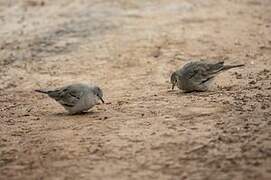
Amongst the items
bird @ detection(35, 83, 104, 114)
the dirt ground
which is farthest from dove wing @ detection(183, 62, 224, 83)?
bird @ detection(35, 83, 104, 114)

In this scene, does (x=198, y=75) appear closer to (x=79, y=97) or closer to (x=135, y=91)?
(x=135, y=91)

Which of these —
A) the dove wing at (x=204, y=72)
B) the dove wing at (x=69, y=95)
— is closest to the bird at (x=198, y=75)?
the dove wing at (x=204, y=72)

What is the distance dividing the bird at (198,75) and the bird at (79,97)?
1.38 metres

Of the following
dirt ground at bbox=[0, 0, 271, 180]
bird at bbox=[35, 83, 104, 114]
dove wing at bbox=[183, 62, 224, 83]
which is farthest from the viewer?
dove wing at bbox=[183, 62, 224, 83]

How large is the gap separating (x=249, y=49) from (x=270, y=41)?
31.6 inches

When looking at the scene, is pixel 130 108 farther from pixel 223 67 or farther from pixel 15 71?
pixel 15 71

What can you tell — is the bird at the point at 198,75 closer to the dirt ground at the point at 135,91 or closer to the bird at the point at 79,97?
the dirt ground at the point at 135,91

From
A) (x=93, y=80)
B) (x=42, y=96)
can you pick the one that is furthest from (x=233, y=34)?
(x=42, y=96)

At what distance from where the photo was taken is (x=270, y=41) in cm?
1309

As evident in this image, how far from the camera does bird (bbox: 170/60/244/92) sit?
9.17 m

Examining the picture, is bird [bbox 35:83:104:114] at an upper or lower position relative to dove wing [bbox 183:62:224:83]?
lower

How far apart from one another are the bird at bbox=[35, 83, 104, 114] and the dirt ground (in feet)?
0.50

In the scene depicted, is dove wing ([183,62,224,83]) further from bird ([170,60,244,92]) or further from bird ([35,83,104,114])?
bird ([35,83,104,114])

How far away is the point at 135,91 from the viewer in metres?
9.79
